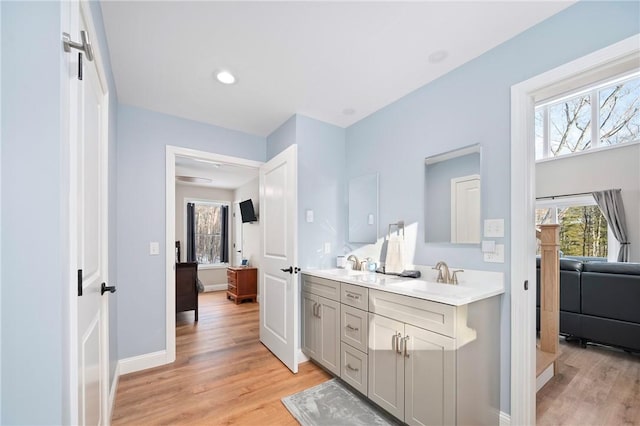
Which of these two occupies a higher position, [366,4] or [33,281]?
[366,4]

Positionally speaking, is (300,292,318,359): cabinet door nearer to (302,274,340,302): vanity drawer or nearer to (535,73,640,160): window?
(302,274,340,302): vanity drawer

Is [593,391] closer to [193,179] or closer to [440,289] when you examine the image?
[440,289]

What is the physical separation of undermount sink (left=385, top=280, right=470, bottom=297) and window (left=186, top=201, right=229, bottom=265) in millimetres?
5511

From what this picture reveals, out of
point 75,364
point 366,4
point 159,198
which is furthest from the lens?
point 159,198

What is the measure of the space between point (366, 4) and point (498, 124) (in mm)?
1107

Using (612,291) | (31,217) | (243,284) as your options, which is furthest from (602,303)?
(243,284)

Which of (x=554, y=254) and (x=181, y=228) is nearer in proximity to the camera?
(x=554, y=254)

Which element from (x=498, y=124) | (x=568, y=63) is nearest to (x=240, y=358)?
(x=498, y=124)

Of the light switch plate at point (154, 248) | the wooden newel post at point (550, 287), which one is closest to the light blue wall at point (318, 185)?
the light switch plate at point (154, 248)

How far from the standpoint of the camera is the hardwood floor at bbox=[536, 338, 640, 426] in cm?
185

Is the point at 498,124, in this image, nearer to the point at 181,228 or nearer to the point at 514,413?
the point at 514,413

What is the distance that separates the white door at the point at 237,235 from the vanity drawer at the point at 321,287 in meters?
4.06

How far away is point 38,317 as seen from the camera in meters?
0.73

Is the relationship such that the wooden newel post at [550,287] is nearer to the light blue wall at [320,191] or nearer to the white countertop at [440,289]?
the white countertop at [440,289]
